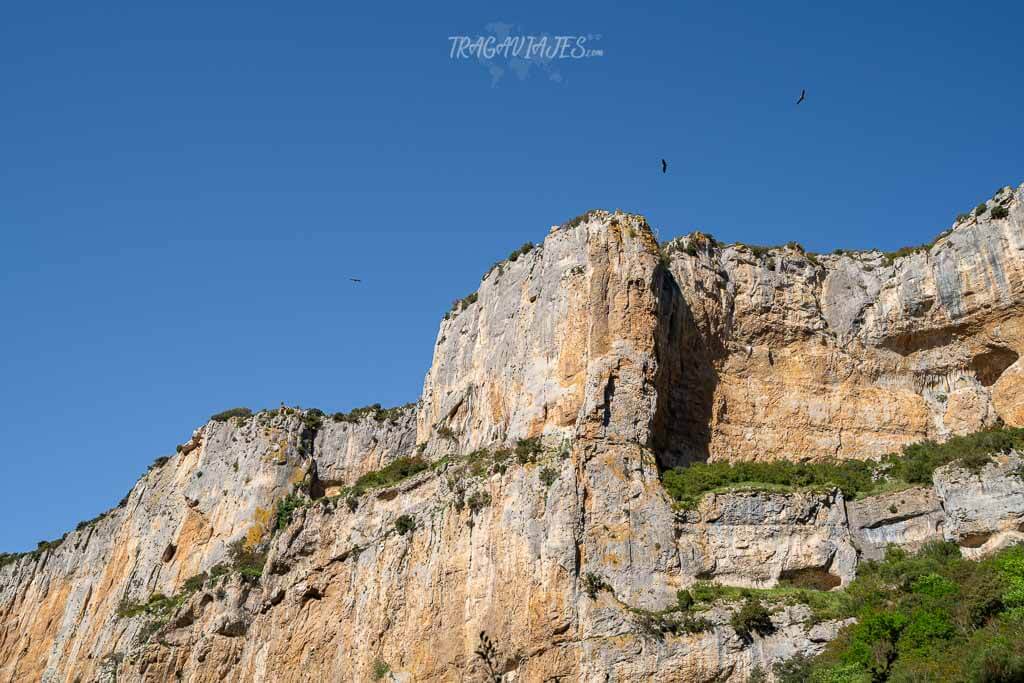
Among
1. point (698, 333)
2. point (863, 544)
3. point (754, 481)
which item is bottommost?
point (863, 544)

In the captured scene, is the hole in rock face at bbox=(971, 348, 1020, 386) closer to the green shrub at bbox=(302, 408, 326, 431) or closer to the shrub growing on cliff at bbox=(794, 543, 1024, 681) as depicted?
the shrub growing on cliff at bbox=(794, 543, 1024, 681)

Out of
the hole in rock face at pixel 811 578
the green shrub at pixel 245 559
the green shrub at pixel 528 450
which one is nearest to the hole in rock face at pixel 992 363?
the hole in rock face at pixel 811 578

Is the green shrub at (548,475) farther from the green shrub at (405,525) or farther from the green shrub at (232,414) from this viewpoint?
the green shrub at (232,414)

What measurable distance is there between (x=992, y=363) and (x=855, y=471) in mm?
6706

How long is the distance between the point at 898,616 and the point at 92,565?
4171 cm

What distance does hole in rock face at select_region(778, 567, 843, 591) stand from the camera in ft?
124

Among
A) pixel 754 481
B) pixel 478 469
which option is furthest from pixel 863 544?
pixel 478 469

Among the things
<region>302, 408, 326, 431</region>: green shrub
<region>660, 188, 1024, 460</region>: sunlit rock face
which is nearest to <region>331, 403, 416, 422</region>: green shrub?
<region>302, 408, 326, 431</region>: green shrub

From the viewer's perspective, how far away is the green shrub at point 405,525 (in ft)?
142

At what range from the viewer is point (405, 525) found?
1715 inches

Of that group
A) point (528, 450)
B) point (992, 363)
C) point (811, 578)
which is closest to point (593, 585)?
point (528, 450)

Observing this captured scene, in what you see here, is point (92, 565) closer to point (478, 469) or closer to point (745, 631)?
point (478, 469)

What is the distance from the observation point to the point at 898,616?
112 ft

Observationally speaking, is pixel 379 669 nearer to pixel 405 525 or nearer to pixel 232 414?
pixel 405 525
